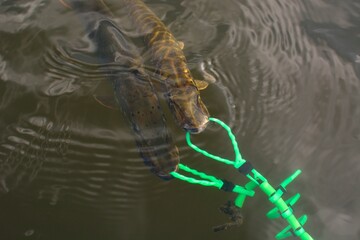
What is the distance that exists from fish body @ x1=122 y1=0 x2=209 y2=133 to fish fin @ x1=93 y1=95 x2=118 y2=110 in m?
0.43

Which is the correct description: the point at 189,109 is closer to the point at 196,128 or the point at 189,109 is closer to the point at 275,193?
the point at 196,128

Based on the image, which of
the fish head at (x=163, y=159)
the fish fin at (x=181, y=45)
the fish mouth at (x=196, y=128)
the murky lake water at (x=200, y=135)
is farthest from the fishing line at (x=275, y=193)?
the fish fin at (x=181, y=45)

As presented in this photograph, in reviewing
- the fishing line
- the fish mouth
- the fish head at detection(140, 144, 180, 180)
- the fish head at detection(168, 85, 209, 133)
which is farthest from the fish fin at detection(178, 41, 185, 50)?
the fishing line

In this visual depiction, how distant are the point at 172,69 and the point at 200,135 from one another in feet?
1.97

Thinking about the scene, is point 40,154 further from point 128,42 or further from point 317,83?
point 317,83

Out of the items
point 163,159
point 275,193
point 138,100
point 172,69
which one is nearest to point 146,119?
point 138,100

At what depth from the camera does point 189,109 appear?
2969 mm

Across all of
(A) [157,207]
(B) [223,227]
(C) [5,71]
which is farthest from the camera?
(C) [5,71]

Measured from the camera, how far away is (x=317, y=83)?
3.66 m

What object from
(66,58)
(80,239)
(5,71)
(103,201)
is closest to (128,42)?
(66,58)

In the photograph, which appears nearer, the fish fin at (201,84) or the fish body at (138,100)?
the fish body at (138,100)

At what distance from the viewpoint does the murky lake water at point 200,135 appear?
9.84 ft

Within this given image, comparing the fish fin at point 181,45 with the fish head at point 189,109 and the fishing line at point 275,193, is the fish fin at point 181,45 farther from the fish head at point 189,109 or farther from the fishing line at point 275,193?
the fishing line at point 275,193

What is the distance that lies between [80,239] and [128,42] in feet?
5.93
